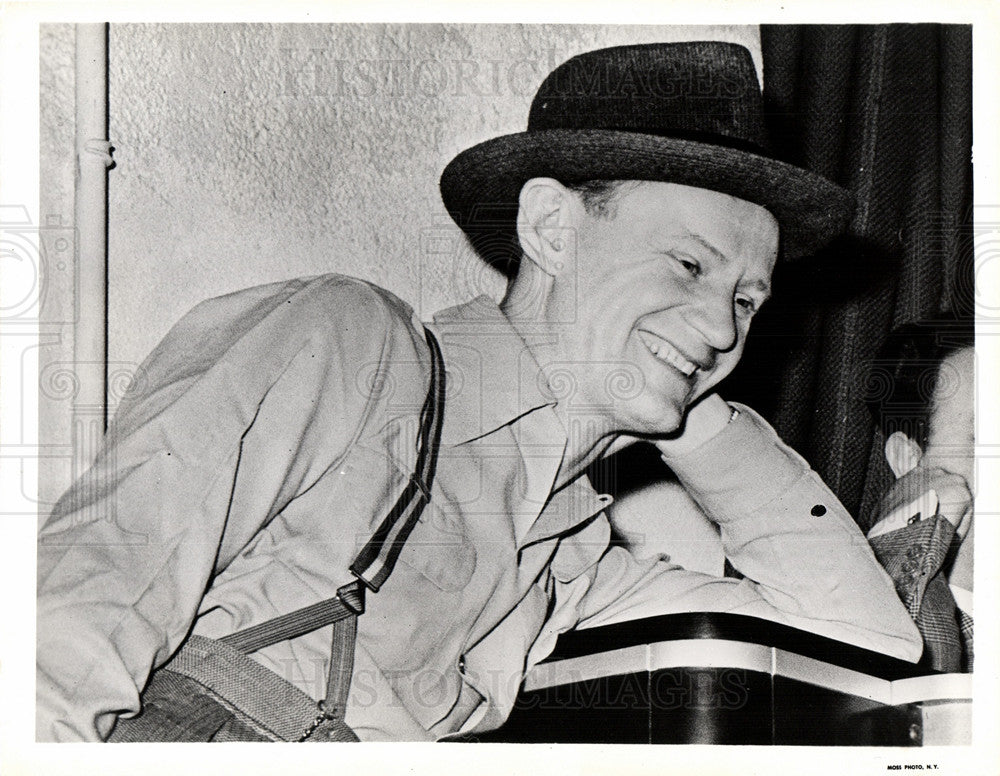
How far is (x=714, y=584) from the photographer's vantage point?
78.7 inches

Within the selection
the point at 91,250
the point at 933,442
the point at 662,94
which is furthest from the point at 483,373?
the point at 933,442

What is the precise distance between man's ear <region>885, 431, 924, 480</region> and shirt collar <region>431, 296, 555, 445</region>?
1.98 feet

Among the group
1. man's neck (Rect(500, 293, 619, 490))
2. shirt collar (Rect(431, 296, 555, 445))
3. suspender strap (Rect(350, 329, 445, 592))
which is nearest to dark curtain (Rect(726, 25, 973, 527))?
man's neck (Rect(500, 293, 619, 490))

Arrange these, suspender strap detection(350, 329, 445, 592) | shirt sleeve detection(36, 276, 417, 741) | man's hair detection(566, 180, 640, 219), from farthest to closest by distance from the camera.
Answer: man's hair detection(566, 180, 640, 219) < suspender strap detection(350, 329, 445, 592) < shirt sleeve detection(36, 276, 417, 741)

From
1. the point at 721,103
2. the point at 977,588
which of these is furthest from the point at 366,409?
the point at 977,588

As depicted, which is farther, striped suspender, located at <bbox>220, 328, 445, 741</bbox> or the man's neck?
the man's neck

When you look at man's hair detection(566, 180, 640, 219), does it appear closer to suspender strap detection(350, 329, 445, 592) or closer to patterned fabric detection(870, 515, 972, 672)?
suspender strap detection(350, 329, 445, 592)

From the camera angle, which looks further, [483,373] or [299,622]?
[483,373]

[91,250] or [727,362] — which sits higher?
[91,250]

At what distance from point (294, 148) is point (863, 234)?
98 centimetres

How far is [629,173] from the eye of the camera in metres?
1.93

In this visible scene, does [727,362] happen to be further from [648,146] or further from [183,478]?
[183,478]

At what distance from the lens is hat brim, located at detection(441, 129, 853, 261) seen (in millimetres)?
1898

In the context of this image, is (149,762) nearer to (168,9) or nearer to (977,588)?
(168,9)
